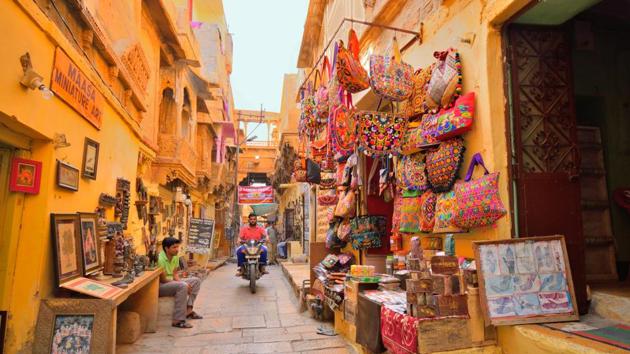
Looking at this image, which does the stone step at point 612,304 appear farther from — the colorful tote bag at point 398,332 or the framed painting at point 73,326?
the framed painting at point 73,326

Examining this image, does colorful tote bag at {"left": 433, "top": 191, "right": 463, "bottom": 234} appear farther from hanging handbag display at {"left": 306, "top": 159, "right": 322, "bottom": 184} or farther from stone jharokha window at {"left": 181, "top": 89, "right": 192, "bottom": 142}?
stone jharokha window at {"left": 181, "top": 89, "right": 192, "bottom": 142}

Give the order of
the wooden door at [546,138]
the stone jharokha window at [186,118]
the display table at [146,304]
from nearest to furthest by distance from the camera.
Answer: the wooden door at [546,138] < the display table at [146,304] < the stone jharokha window at [186,118]

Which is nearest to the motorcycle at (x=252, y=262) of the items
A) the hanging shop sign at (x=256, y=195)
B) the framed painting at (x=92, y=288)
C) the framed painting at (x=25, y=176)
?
the framed painting at (x=92, y=288)

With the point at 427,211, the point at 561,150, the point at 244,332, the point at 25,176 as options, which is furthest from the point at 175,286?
the point at 561,150

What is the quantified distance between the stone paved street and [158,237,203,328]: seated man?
197mm

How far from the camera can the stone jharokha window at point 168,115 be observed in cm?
977

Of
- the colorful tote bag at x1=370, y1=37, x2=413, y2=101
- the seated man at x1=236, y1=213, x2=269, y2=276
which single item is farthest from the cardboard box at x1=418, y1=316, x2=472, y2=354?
the seated man at x1=236, y1=213, x2=269, y2=276

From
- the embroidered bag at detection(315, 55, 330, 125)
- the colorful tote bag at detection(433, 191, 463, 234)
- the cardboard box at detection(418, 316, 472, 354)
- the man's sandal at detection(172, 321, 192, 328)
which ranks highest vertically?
the embroidered bag at detection(315, 55, 330, 125)

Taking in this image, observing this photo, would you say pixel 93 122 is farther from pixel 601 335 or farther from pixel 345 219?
pixel 601 335

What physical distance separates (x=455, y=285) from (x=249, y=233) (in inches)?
315

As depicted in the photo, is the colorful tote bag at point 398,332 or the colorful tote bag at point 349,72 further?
the colorful tote bag at point 349,72

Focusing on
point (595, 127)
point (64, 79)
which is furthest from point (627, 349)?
point (64, 79)

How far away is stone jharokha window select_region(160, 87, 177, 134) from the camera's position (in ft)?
32.0

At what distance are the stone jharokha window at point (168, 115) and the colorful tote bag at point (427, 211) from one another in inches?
284
